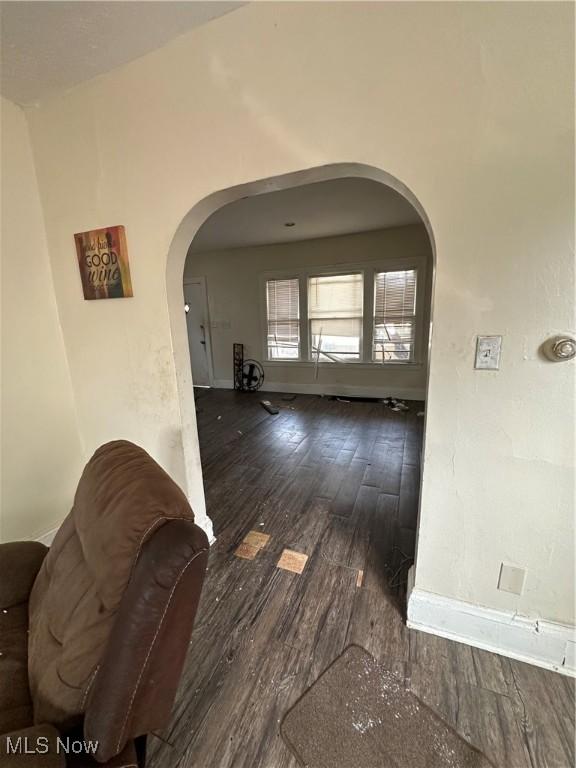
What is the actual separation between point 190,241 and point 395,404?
3.89 meters

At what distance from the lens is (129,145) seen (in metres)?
1.57

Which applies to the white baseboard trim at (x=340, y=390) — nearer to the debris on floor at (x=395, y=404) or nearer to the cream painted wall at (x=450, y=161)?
the debris on floor at (x=395, y=404)

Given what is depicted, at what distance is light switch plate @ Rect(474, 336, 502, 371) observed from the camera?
3.78ft

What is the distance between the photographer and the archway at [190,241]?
4.17 ft

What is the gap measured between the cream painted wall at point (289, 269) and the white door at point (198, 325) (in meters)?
0.15

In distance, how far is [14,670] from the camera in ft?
3.05

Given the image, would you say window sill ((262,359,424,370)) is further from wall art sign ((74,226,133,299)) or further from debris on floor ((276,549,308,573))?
wall art sign ((74,226,133,299))

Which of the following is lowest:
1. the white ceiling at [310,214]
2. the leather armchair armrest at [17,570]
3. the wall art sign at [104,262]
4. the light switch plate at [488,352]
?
the leather armchair armrest at [17,570]

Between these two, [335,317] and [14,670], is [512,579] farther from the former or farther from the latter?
[335,317]

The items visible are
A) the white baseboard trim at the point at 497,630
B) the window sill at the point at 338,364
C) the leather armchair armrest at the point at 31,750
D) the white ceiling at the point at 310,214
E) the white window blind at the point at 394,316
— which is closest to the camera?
the leather armchair armrest at the point at 31,750

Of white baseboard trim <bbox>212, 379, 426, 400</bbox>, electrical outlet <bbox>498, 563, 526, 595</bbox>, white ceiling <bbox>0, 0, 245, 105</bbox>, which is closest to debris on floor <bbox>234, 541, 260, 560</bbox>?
electrical outlet <bbox>498, 563, 526, 595</bbox>

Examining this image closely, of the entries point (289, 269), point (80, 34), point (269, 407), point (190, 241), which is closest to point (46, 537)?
point (190, 241)

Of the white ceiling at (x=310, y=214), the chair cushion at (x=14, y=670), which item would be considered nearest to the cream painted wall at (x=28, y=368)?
the chair cushion at (x=14, y=670)

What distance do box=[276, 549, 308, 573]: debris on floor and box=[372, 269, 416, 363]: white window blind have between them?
12.5 ft
